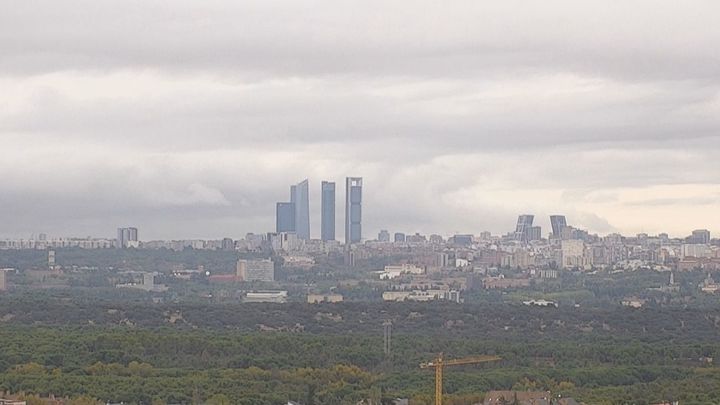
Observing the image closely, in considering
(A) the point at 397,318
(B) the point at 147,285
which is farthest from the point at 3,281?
(A) the point at 397,318

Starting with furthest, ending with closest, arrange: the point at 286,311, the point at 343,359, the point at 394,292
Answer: the point at 394,292 < the point at 286,311 < the point at 343,359

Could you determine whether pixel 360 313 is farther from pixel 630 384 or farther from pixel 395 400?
pixel 395 400

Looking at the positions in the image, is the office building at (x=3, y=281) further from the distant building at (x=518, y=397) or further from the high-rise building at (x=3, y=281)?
the distant building at (x=518, y=397)

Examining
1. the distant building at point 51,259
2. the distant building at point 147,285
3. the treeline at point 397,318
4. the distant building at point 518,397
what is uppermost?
the distant building at point 51,259

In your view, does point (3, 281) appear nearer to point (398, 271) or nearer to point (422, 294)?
point (422, 294)

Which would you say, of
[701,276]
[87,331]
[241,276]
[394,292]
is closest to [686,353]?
[87,331]

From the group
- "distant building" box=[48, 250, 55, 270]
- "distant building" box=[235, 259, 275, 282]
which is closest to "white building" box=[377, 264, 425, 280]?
"distant building" box=[235, 259, 275, 282]

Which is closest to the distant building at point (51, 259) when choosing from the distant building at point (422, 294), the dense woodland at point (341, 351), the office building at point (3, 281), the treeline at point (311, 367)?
the office building at point (3, 281)

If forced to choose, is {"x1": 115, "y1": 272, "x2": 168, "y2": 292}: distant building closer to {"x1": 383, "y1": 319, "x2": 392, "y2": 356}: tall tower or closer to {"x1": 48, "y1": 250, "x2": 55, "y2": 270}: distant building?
{"x1": 48, "y1": 250, "x2": 55, "y2": 270}: distant building
